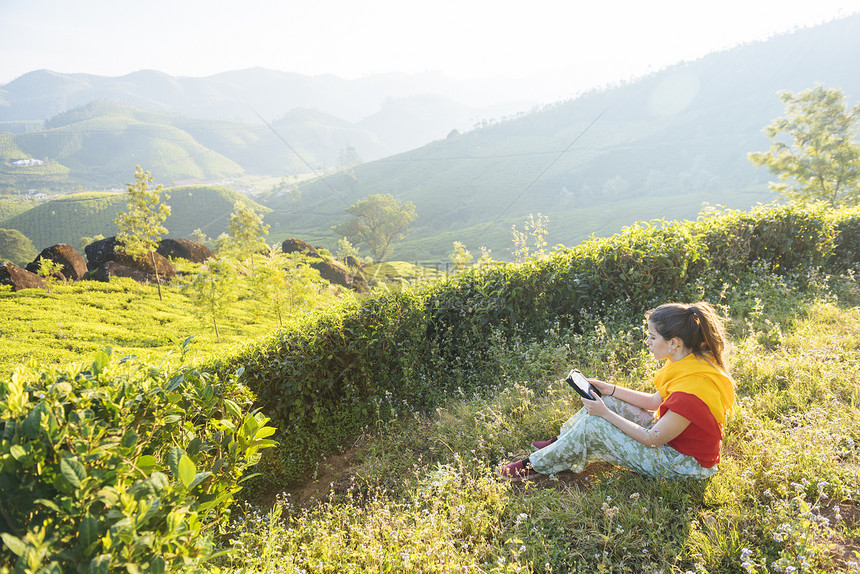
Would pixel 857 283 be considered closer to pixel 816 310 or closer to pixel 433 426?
pixel 816 310

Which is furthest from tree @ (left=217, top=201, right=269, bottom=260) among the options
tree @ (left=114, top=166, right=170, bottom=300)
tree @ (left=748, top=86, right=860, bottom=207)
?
tree @ (left=748, top=86, right=860, bottom=207)

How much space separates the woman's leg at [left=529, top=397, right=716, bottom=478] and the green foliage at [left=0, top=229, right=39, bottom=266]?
290 ft

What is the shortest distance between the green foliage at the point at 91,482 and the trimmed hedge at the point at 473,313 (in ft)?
8.30

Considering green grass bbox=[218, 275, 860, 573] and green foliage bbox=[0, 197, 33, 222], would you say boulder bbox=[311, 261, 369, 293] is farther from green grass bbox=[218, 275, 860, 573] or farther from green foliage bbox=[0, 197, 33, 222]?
green foliage bbox=[0, 197, 33, 222]

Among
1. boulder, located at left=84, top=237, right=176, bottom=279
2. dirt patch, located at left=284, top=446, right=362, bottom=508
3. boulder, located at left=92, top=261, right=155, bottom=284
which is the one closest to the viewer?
dirt patch, located at left=284, top=446, right=362, bottom=508

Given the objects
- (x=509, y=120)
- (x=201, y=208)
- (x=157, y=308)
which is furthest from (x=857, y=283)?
(x=509, y=120)

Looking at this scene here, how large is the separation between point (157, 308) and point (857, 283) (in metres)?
20.9

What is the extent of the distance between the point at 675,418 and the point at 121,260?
25413 millimetres

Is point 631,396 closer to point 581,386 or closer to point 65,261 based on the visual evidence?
point 581,386

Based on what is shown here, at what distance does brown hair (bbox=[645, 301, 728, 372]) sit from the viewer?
2.96 metres

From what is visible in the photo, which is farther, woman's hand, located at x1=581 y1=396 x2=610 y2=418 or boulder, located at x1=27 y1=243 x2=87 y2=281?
boulder, located at x1=27 y1=243 x2=87 y2=281

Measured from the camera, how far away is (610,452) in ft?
10.8

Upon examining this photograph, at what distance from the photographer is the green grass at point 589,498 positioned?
2584 millimetres

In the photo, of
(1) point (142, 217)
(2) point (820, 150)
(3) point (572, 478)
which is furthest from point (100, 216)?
(2) point (820, 150)
